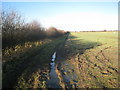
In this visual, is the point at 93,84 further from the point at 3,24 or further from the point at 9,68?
the point at 3,24

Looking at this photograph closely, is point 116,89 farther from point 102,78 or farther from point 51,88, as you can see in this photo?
point 51,88

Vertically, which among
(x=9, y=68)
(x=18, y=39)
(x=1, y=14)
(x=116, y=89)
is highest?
(x=1, y=14)

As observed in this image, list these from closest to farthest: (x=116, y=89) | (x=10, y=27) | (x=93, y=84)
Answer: (x=116, y=89) → (x=93, y=84) → (x=10, y=27)

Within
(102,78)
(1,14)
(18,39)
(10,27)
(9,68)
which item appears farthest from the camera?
(18,39)

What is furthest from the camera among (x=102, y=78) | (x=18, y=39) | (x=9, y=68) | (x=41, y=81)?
(x=18, y=39)

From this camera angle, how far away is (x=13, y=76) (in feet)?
17.8

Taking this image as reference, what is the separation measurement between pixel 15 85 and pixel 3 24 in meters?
7.67

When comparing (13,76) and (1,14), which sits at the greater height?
(1,14)

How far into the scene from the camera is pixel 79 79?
5281mm

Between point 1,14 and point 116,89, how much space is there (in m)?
11.8

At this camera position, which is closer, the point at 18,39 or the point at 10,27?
the point at 10,27

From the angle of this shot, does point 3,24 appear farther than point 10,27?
No

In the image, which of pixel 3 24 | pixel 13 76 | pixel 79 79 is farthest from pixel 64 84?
pixel 3 24

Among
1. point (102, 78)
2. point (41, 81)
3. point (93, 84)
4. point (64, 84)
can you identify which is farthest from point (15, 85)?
point (102, 78)
